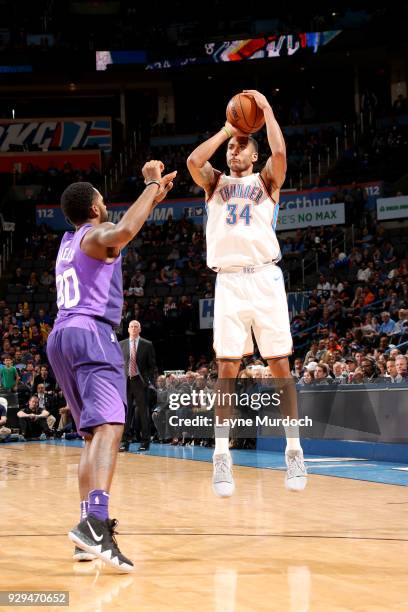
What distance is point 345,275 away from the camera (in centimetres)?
2045

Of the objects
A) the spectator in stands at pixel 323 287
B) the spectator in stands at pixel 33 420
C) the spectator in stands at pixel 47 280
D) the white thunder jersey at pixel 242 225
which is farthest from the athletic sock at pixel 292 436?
the spectator in stands at pixel 47 280

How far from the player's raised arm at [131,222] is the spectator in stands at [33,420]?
1163 cm

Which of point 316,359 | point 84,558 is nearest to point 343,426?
point 316,359

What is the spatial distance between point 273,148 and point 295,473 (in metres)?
2.19

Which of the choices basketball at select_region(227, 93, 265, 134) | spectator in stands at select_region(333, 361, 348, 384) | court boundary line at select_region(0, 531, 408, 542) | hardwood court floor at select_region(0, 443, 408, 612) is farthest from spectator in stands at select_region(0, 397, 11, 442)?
basketball at select_region(227, 93, 265, 134)

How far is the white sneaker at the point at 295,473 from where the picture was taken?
5.86 meters

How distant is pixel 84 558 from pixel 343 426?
6.77 metres

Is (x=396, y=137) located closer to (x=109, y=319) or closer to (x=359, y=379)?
(x=359, y=379)

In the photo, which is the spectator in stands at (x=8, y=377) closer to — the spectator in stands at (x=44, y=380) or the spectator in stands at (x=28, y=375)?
the spectator in stands at (x=44, y=380)

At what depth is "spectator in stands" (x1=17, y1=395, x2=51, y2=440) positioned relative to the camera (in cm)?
1605

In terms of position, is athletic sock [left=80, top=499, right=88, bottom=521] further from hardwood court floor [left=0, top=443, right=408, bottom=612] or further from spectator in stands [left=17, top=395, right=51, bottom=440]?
spectator in stands [left=17, top=395, right=51, bottom=440]

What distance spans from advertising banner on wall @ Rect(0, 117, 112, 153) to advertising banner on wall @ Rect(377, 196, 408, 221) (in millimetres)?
12401

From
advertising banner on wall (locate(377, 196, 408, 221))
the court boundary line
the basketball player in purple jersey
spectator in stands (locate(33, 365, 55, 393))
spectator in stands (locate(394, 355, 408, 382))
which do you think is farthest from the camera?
advertising banner on wall (locate(377, 196, 408, 221))

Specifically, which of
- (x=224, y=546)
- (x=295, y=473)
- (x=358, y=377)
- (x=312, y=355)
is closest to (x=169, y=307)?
(x=312, y=355)
